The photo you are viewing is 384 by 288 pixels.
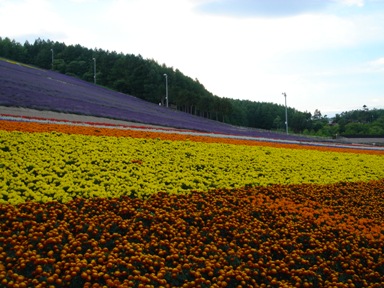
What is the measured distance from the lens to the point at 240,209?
822 centimetres

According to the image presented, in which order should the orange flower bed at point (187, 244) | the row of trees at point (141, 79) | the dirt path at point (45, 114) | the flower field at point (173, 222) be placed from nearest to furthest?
the orange flower bed at point (187, 244) → the flower field at point (173, 222) → the dirt path at point (45, 114) → the row of trees at point (141, 79)

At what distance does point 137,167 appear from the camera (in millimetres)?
10781

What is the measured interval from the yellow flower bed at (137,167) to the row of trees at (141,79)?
209ft

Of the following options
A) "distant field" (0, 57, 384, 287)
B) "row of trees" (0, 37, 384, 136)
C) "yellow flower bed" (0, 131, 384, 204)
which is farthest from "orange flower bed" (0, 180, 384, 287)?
"row of trees" (0, 37, 384, 136)

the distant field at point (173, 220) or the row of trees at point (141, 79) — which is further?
the row of trees at point (141, 79)

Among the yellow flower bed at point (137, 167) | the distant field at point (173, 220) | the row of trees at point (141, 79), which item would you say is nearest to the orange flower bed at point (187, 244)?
the distant field at point (173, 220)

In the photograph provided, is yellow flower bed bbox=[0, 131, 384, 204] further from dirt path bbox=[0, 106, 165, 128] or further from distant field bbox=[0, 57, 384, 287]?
dirt path bbox=[0, 106, 165, 128]

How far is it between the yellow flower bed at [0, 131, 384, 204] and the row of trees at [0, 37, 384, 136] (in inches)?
2510

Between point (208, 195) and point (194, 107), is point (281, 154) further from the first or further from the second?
point (194, 107)

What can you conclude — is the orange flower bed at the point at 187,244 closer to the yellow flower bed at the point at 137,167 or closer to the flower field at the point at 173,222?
the flower field at the point at 173,222

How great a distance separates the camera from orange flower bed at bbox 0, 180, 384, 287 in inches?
205

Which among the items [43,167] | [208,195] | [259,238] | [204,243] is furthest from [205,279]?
[43,167]

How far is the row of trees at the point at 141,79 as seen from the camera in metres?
78.9

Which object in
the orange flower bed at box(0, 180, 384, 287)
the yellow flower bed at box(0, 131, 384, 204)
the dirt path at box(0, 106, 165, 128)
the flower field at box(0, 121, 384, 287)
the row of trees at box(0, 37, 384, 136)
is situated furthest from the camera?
the row of trees at box(0, 37, 384, 136)
